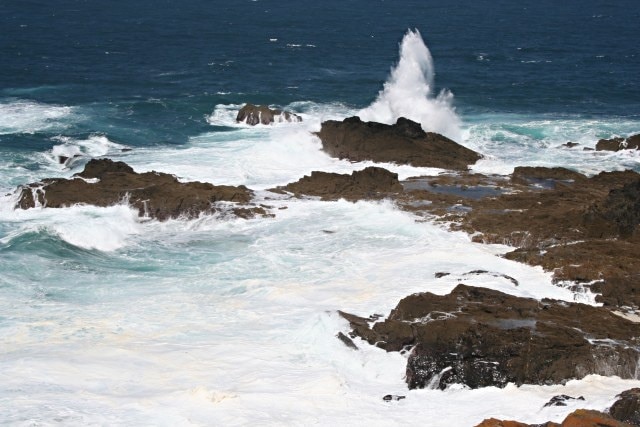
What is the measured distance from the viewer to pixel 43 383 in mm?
22047

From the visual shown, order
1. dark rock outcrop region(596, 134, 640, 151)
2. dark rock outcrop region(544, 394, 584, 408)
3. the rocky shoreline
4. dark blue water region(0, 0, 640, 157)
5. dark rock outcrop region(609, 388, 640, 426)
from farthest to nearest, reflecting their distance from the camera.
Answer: dark blue water region(0, 0, 640, 157), dark rock outcrop region(596, 134, 640, 151), the rocky shoreline, dark rock outcrop region(544, 394, 584, 408), dark rock outcrop region(609, 388, 640, 426)

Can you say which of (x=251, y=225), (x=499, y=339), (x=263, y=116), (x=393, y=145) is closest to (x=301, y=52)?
(x=263, y=116)

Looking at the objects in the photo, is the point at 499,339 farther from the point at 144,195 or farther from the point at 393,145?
the point at 393,145

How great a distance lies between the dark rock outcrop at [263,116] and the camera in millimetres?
55188

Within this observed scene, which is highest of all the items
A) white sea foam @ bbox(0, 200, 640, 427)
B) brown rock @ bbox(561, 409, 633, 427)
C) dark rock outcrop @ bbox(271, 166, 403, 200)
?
dark rock outcrop @ bbox(271, 166, 403, 200)

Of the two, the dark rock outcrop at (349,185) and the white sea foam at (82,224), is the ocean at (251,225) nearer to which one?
the white sea foam at (82,224)

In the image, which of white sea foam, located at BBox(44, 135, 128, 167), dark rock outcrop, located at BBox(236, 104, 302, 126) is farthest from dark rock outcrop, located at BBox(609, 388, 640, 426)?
dark rock outcrop, located at BBox(236, 104, 302, 126)

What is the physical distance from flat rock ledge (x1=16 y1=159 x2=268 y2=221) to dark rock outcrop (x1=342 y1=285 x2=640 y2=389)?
501 inches

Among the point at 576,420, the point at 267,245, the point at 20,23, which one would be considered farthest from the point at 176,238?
the point at 20,23

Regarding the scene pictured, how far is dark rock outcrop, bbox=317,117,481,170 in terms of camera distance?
145 feet

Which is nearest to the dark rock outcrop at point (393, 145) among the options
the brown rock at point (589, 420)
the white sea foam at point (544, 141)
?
the white sea foam at point (544, 141)

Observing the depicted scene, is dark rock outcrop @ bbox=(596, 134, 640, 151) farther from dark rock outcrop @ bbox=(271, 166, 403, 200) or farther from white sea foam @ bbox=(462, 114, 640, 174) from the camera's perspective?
dark rock outcrop @ bbox=(271, 166, 403, 200)

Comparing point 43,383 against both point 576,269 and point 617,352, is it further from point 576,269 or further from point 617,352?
point 576,269

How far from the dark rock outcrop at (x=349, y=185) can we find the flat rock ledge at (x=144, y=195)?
2.60 metres
